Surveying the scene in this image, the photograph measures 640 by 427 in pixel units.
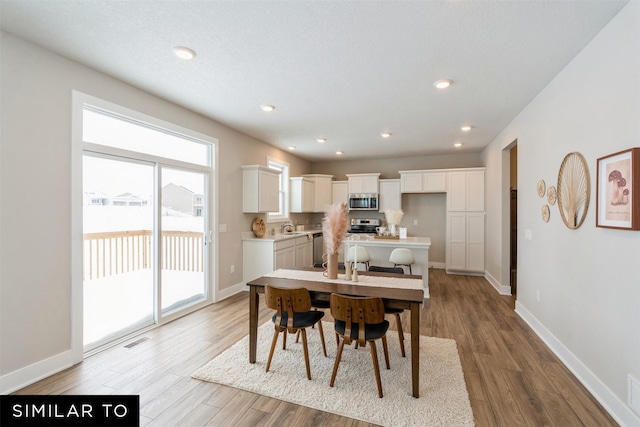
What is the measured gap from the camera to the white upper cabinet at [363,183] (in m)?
6.84

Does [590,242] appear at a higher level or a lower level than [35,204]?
lower

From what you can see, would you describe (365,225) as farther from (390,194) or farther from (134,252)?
(134,252)

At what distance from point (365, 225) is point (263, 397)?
5.39m

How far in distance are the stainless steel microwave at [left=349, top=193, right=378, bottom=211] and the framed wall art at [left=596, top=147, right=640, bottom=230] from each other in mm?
4838

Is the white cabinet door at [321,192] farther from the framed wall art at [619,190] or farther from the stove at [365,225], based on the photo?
the framed wall art at [619,190]

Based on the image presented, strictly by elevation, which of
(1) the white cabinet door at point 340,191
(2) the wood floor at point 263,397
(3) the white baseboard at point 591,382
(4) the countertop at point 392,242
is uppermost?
(1) the white cabinet door at point 340,191

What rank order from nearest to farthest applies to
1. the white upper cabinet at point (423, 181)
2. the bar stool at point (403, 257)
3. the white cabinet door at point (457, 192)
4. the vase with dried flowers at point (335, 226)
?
1. the vase with dried flowers at point (335, 226)
2. the bar stool at point (403, 257)
3. the white cabinet door at point (457, 192)
4. the white upper cabinet at point (423, 181)

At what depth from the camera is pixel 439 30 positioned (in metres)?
2.08

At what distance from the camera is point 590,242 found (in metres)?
2.22

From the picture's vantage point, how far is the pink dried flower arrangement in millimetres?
2480

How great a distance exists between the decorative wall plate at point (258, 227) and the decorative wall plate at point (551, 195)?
163 inches

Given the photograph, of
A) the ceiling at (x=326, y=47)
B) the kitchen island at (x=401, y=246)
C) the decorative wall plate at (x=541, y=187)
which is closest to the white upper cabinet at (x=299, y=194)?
the kitchen island at (x=401, y=246)

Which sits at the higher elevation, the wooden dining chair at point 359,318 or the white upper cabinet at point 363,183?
the white upper cabinet at point 363,183

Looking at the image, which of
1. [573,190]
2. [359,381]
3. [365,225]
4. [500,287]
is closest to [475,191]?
[500,287]
